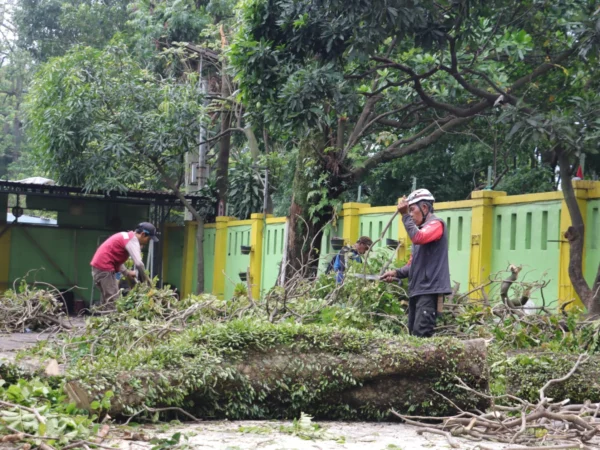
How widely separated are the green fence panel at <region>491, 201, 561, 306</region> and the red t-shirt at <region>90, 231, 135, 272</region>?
4.68m

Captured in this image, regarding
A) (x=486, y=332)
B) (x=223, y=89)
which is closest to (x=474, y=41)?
(x=486, y=332)

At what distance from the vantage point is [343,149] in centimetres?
1491

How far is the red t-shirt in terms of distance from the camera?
11.4m

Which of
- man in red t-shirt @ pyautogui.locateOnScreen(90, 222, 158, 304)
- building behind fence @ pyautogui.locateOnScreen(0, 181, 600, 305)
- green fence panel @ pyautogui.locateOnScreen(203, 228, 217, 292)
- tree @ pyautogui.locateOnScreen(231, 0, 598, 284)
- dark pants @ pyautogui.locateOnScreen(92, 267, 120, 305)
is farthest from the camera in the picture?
green fence panel @ pyautogui.locateOnScreen(203, 228, 217, 292)

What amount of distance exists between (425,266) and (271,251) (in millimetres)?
10775

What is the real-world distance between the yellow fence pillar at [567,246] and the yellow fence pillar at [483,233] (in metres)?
1.40

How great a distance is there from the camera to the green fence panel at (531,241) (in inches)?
405

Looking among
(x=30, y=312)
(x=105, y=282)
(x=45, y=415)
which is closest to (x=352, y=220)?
(x=105, y=282)

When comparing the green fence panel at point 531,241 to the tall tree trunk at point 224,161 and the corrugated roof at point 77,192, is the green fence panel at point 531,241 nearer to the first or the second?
the corrugated roof at point 77,192

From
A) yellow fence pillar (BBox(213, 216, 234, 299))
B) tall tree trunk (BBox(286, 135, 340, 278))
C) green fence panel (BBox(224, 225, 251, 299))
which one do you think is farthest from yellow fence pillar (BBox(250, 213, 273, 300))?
tall tree trunk (BBox(286, 135, 340, 278))

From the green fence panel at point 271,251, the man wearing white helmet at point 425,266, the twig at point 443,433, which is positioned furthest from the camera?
the green fence panel at point 271,251

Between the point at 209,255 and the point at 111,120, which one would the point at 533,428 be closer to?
the point at 111,120

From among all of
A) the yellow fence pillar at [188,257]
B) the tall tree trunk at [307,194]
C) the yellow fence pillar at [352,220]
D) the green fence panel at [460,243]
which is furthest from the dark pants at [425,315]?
the yellow fence pillar at [188,257]

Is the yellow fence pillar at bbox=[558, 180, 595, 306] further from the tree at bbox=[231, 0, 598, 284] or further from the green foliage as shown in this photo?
the green foliage
